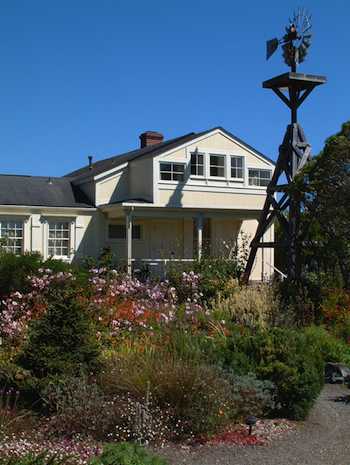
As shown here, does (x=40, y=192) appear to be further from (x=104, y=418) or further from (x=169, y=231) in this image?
(x=104, y=418)

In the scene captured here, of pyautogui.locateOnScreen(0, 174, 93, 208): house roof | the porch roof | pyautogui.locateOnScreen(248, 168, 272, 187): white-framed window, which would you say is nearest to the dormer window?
pyautogui.locateOnScreen(248, 168, 272, 187): white-framed window

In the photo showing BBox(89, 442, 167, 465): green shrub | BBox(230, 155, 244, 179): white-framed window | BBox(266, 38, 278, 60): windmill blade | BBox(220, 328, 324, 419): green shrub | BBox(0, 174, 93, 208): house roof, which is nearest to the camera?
BBox(89, 442, 167, 465): green shrub

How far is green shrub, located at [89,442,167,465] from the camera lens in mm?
4816

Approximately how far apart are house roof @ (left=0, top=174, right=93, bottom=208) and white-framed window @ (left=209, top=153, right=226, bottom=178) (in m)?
5.20

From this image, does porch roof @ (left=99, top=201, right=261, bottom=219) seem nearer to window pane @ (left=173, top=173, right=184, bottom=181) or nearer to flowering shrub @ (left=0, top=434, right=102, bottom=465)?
window pane @ (left=173, top=173, right=184, bottom=181)

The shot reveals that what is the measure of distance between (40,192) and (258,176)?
29.7 ft

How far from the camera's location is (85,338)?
717 cm

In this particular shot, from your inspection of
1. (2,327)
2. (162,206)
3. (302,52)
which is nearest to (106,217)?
(162,206)

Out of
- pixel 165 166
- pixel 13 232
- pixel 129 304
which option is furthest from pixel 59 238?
pixel 129 304

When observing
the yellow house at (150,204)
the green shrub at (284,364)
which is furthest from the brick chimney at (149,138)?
the green shrub at (284,364)

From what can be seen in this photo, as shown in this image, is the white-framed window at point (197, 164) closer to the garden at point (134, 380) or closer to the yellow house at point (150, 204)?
the yellow house at point (150, 204)

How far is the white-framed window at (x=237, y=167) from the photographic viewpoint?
27234mm

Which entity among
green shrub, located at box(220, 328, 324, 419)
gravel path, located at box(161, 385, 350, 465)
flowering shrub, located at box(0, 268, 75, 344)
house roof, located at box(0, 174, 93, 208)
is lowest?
gravel path, located at box(161, 385, 350, 465)

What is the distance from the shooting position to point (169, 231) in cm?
2722
